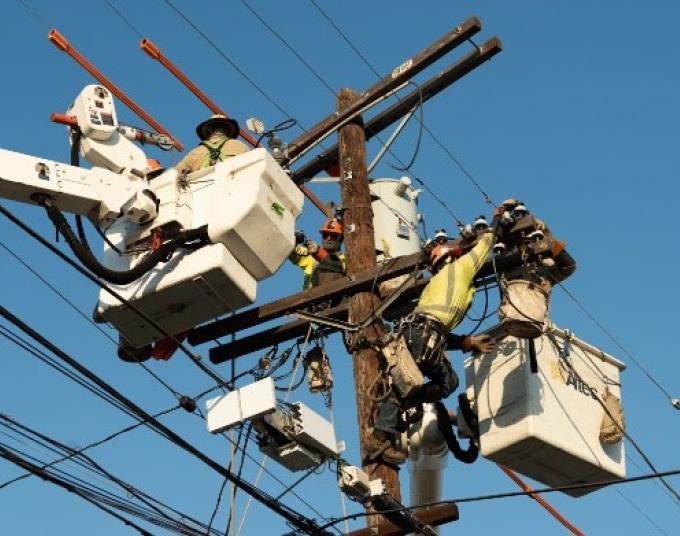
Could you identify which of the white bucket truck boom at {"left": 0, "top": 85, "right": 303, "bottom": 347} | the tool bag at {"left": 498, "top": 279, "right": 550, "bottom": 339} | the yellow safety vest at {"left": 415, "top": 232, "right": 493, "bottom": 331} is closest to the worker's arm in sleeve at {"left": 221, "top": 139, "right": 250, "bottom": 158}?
the white bucket truck boom at {"left": 0, "top": 85, "right": 303, "bottom": 347}

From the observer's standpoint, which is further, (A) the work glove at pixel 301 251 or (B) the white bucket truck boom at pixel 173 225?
(A) the work glove at pixel 301 251

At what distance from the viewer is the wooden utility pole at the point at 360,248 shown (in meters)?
10.8

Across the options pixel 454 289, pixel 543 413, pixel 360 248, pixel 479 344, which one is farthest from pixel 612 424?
pixel 360 248

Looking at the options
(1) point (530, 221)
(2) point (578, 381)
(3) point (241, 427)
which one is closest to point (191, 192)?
(3) point (241, 427)

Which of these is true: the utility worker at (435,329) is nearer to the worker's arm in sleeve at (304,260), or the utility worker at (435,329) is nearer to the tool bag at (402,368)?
the tool bag at (402,368)

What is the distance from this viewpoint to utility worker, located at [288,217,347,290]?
13.4m

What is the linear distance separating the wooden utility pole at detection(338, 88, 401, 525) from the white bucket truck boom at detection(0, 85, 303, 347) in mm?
687

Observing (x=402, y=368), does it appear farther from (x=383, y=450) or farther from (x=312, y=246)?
(x=312, y=246)

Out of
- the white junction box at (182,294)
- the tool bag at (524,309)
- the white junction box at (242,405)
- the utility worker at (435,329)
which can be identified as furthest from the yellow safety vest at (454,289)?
the white junction box at (182,294)

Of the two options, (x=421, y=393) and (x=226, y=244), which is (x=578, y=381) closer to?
(x=421, y=393)

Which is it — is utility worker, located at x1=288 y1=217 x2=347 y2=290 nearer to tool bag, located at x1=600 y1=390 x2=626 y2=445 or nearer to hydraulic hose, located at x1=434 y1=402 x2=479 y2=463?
hydraulic hose, located at x1=434 y1=402 x2=479 y2=463

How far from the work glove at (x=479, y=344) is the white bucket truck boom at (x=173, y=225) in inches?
60.0

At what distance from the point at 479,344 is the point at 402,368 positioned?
1026mm

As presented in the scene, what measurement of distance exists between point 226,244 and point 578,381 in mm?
2838
